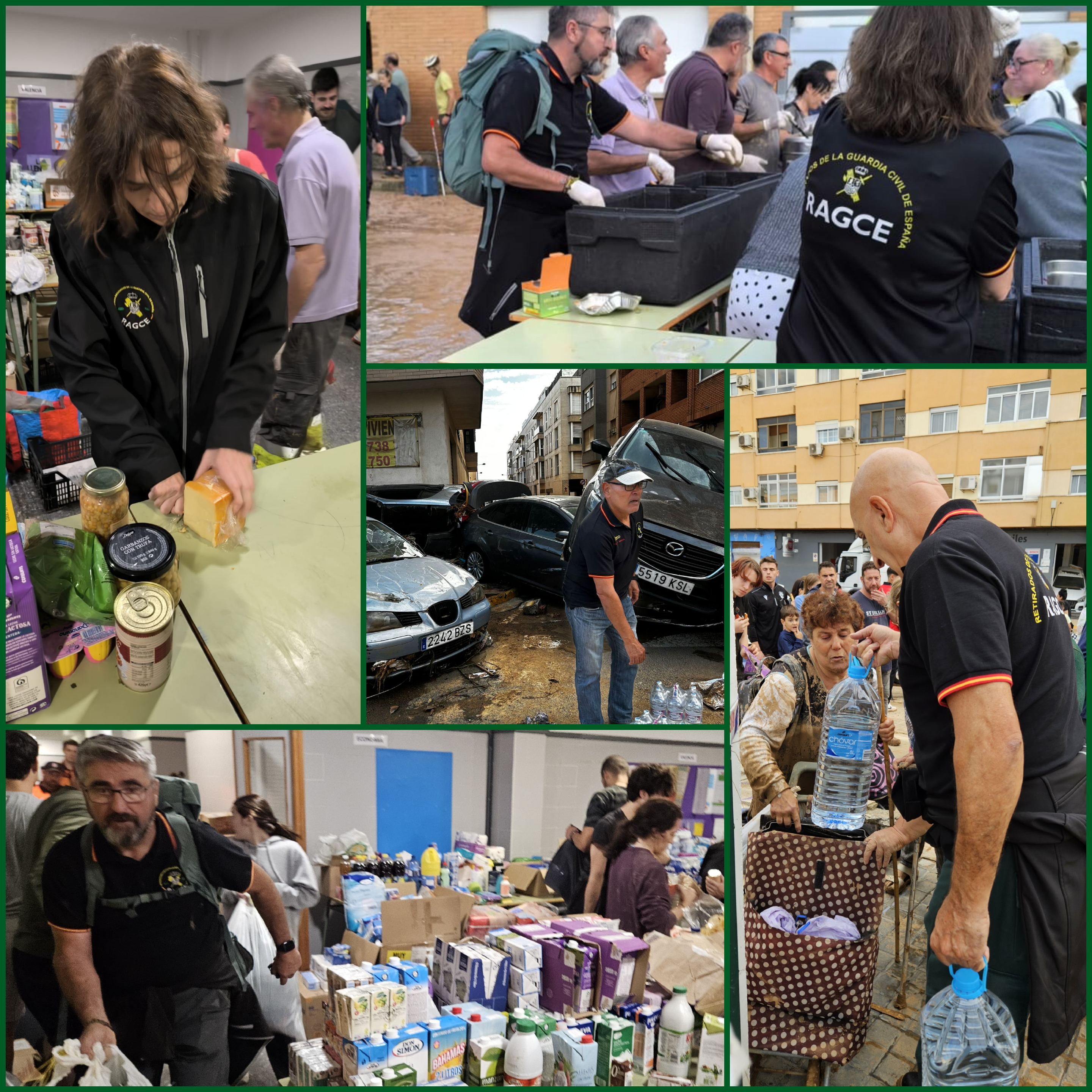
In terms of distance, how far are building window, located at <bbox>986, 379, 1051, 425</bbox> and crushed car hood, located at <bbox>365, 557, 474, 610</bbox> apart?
1556 millimetres

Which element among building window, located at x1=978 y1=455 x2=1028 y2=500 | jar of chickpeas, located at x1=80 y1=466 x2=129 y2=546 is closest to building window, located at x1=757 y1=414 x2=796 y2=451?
building window, located at x1=978 y1=455 x2=1028 y2=500

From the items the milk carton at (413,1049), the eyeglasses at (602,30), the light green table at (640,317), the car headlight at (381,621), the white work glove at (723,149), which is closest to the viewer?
the milk carton at (413,1049)

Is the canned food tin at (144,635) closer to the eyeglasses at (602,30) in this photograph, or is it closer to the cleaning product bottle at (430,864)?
the cleaning product bottle at (430,864)

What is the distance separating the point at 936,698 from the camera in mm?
1895

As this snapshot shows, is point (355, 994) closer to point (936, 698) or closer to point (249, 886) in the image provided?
point (249, 886)

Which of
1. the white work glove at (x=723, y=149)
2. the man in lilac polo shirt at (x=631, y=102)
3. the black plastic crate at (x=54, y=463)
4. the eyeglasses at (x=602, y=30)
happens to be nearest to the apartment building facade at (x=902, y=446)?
the eyeglasses at (x=602, y=30)

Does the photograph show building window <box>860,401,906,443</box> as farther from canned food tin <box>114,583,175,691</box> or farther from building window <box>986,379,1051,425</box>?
canned food tin <box>114,583,175,691</box>

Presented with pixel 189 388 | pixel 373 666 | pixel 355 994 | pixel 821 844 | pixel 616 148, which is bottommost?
pixel 355 994

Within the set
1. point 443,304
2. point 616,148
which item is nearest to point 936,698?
point 616,148

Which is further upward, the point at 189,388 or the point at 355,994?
the point at 189,388

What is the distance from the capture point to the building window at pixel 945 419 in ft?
8.49

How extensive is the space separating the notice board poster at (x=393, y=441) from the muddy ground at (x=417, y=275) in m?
2.00

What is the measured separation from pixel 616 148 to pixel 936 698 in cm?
372

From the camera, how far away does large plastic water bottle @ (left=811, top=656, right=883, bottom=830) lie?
8.68 feet
